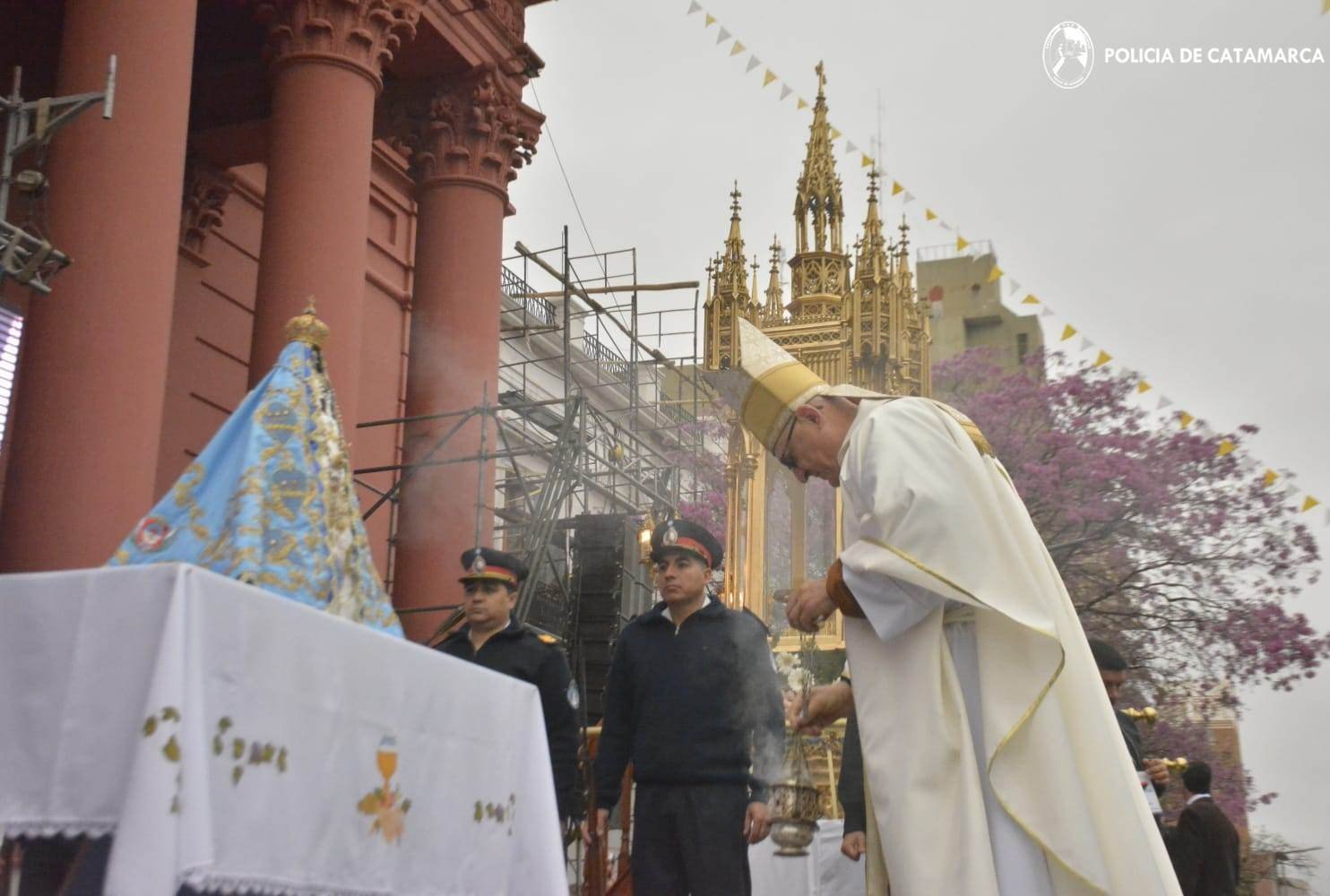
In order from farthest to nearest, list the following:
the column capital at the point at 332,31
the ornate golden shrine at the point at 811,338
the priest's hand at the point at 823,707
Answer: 1. the ornate golden shrine at the point at 811,338
2. the column capital at the point at 332,31
3. the priest's hand at the point at 823,707

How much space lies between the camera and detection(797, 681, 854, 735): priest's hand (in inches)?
140

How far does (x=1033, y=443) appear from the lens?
46.8 ft

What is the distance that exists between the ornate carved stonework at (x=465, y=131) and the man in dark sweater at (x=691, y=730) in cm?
608

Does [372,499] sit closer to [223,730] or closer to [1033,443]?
[1033,443]

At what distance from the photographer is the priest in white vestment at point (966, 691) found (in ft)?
10.1

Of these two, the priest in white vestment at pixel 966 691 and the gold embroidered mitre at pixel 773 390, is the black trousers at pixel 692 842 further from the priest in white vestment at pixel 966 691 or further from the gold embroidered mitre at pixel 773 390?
the gold embroidered mitre at pixel 773 390

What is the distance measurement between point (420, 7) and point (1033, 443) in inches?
309

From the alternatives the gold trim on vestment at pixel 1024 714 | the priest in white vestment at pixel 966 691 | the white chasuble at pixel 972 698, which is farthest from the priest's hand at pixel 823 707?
the gold trim on vestment at pixel 1024 714

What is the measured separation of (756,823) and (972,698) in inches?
73.2

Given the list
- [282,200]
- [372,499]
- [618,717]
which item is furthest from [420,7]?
[618,717]

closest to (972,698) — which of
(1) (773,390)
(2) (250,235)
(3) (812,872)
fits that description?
(1) (773,390)

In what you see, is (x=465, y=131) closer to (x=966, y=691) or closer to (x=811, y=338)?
(x=811, y=338)

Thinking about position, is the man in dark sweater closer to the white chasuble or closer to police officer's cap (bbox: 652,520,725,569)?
police officer's cap (bbox: 652,520,725,569)

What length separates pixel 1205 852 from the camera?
7195mm
